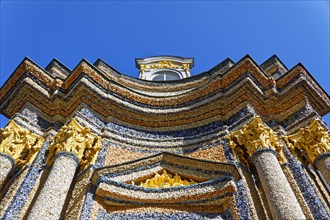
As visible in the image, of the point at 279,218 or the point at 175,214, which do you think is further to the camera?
the point at 175,214

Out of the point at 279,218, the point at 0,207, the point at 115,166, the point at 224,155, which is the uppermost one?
the point at 224,155

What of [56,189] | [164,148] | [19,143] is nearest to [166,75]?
[164,148]

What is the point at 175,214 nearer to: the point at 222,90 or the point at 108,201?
the point at 108,201

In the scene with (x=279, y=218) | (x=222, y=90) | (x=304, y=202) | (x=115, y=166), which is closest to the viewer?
(x=279, y=218)

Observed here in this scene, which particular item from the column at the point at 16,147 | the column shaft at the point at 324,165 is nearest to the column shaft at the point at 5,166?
the column at the point at 16,147

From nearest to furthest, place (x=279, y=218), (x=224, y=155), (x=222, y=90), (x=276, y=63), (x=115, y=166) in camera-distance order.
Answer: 1. (x=279, y=218)
2. (x=115, y=166)
3. (x=224, y=155)
4. (x=222, y=90)
5. (x=276, y=63)

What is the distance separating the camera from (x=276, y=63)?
11422 mm

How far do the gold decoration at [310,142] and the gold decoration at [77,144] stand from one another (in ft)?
14.1

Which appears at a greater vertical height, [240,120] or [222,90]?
[222,90]

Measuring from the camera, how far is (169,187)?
7188 millimetres

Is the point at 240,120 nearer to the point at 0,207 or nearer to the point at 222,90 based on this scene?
the point at 222,90

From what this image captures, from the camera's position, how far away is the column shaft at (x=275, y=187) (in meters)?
5.68

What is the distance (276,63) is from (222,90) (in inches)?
132

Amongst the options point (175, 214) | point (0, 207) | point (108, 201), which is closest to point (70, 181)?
point (108, 201)
